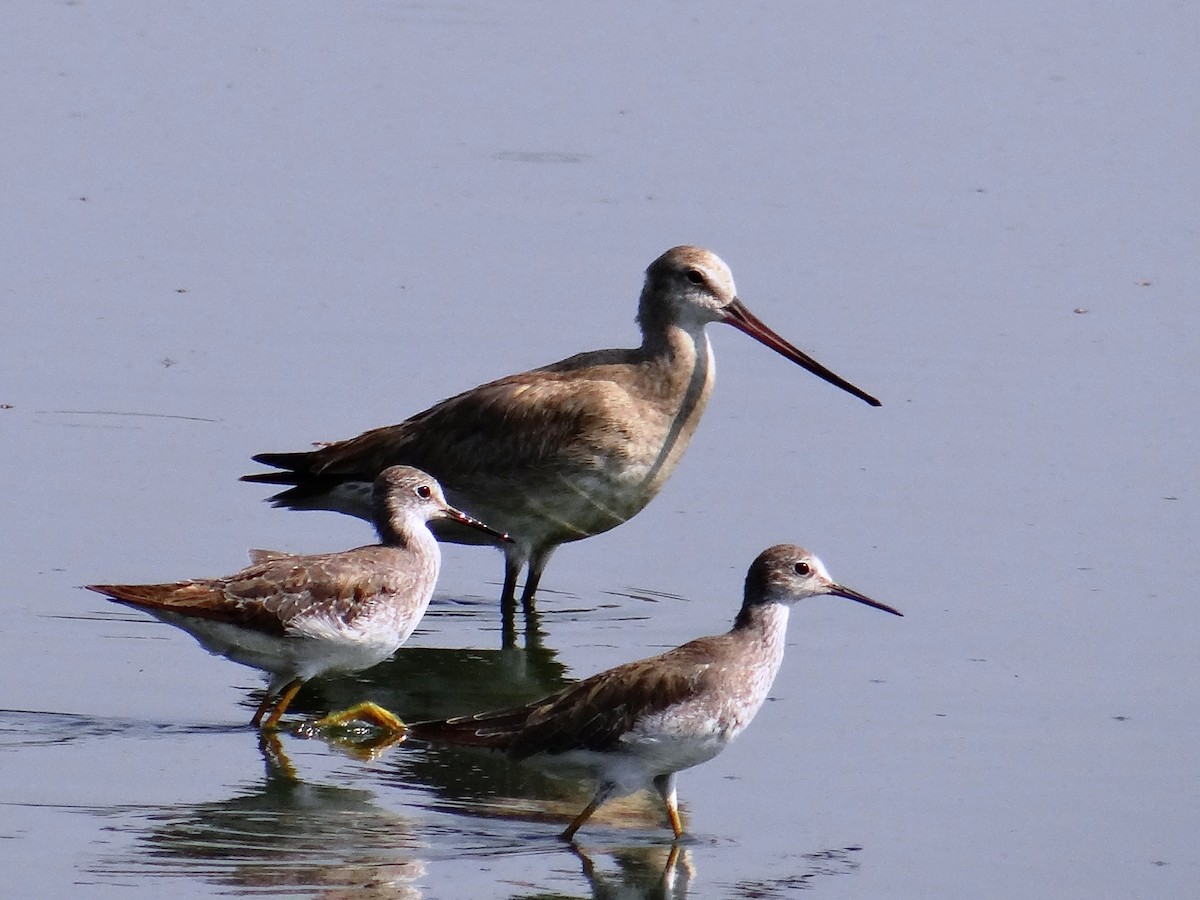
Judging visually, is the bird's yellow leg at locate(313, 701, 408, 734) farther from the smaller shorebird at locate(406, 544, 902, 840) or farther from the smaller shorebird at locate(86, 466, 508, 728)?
the smaller shorebird at locate(406, 544, 902, 840)

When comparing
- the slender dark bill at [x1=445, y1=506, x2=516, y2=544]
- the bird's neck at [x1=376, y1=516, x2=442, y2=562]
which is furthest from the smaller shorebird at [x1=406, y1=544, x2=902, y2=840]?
the slender dark bill at [x1=445, y1=506, x2=516, y2=544]

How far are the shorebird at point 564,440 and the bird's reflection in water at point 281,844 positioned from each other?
9.14 ft

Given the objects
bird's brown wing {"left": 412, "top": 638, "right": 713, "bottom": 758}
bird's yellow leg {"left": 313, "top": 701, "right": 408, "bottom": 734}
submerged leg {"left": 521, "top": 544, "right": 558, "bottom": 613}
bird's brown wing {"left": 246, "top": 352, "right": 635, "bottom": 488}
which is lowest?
bird's yellow leg {"left": 313, "top": 701, "right": 408, "bottom": 734}

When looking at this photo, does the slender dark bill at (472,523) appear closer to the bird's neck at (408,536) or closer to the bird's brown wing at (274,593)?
the bird's neck at (408,536)

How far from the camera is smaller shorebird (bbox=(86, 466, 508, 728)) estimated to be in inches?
359

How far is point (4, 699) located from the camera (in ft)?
30.5

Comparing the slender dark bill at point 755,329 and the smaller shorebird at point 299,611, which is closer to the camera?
the smaller shorebird at point 299,611

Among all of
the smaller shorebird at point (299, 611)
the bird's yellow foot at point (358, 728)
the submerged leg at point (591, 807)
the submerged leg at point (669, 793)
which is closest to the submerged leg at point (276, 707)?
the smaller shorebird at point (299, 611)

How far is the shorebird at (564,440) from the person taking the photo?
1107cm

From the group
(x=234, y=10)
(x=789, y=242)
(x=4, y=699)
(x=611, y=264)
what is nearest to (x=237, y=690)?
(x=4, y=699)

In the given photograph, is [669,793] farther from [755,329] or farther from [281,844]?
[755,329]

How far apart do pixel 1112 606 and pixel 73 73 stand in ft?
32.7

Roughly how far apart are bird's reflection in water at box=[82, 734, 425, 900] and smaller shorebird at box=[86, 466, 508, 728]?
0.67 meters

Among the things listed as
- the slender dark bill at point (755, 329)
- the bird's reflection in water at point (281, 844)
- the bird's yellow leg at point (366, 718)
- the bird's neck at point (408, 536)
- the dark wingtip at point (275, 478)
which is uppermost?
the slender dark bill at point (755, 329)
